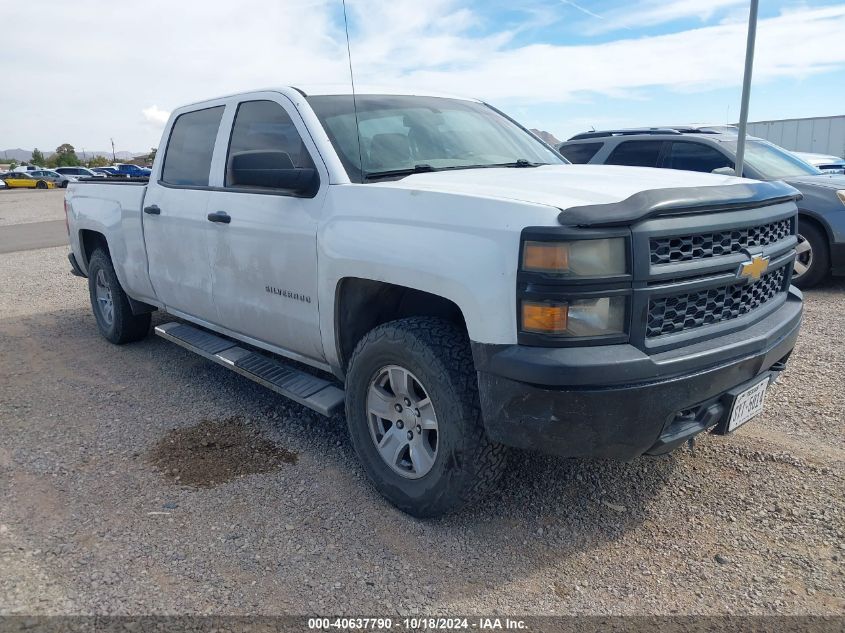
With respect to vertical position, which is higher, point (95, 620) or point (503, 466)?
point (503, 466)

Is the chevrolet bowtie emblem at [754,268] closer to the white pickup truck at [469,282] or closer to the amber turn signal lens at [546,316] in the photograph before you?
the white pickup truck at [469,282]

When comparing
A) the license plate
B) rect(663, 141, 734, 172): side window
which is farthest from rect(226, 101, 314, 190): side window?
rect(663, 141, 734, 172): side window

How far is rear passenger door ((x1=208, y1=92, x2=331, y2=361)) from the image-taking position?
3428 mm

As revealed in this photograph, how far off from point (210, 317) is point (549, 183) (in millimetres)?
2563

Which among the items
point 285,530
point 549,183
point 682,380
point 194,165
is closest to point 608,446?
point 682,380

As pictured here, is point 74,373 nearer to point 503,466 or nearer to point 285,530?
point 285,530

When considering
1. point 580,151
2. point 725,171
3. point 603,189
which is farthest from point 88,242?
point 725,171

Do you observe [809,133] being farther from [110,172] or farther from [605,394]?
[605,394]

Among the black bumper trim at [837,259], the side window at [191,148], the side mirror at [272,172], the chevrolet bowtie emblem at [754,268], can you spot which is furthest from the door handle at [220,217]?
the black bumper trim at [837,259]

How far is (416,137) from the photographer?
12.5ft

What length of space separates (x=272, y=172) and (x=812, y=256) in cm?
640

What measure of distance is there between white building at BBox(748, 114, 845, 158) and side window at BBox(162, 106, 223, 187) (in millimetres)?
31123

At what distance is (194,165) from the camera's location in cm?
461

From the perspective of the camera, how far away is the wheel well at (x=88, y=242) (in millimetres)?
6199
